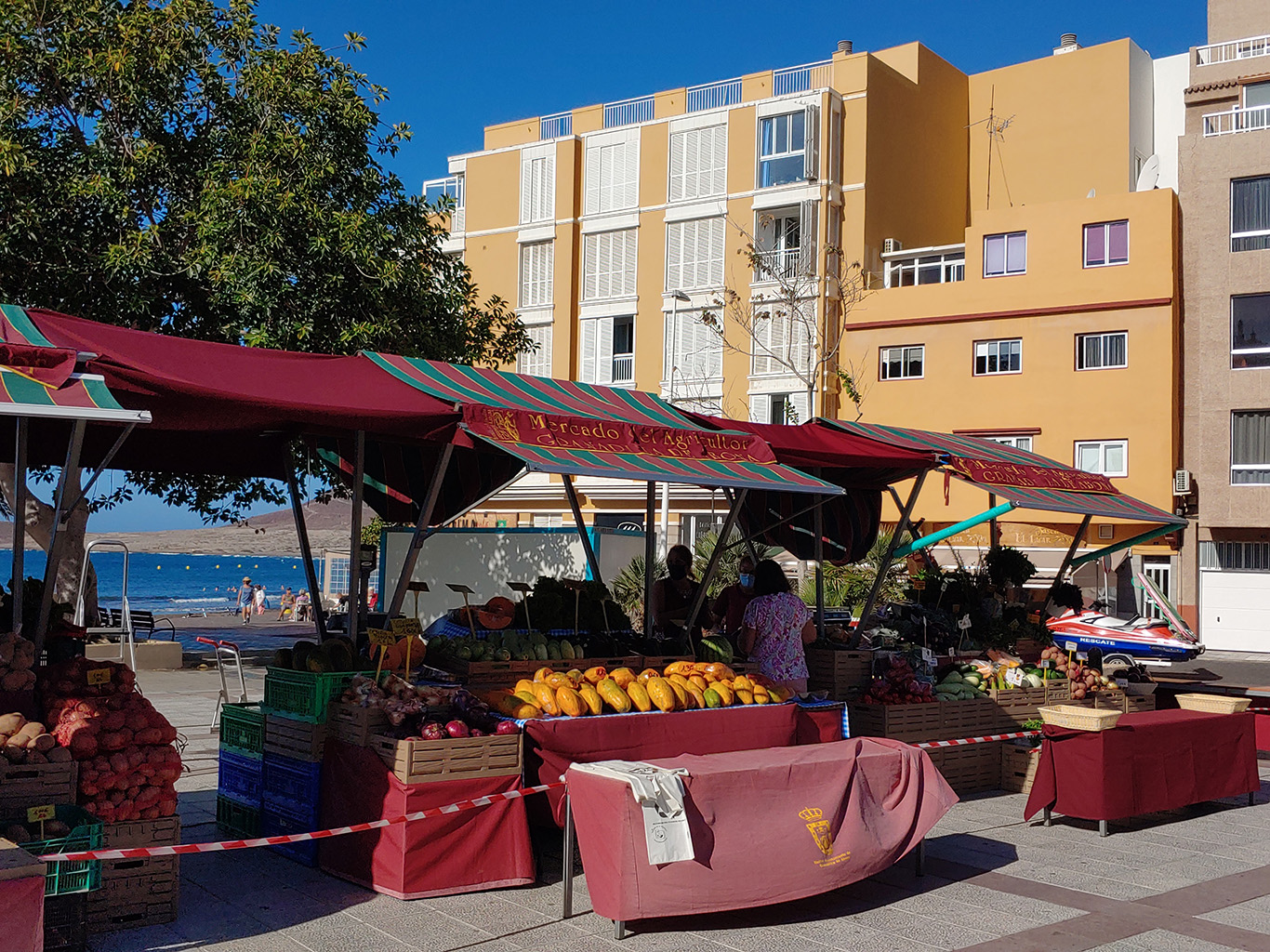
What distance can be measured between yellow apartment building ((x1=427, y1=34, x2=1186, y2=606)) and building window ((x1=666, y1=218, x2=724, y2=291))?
0.29 feet

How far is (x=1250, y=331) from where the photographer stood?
3159cm

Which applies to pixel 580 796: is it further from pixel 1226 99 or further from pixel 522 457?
pixel 1226 99

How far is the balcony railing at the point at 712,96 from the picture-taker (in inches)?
1585

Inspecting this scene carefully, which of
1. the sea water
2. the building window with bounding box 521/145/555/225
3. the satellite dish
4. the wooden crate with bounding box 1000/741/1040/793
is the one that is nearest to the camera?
the wooden crate with bounding box 1000/741/1040/793

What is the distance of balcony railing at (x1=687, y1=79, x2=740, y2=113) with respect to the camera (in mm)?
40250

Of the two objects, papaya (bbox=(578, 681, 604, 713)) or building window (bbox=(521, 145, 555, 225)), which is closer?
papaya (bbox=(578, 681, 604, 713))

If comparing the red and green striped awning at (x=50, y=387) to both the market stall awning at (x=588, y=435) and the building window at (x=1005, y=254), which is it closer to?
the market stall awning at (x=588, y=435)

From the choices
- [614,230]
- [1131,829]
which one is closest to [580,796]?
[1131,829]

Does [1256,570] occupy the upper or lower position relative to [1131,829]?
upper

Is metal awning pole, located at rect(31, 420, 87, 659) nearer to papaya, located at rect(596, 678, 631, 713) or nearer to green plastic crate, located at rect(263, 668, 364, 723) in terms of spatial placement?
green plastic crate, located at rect(263, 668, 364, 723)

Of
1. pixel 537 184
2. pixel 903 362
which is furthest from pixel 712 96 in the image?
pixel 903 362

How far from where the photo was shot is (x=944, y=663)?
1152 cm

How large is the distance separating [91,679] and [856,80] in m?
35.0

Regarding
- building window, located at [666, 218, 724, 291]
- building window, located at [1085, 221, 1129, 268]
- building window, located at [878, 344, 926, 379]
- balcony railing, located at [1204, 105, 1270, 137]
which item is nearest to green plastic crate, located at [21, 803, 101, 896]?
building window, located at [1085, 221, 1129, 268]
